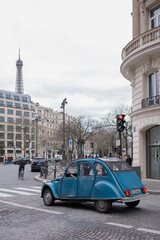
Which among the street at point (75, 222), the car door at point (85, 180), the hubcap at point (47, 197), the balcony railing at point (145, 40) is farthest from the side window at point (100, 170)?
the balcony railing at point (145, 40)

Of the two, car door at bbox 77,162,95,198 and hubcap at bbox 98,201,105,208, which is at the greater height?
car door at bbox 77,162,95,198

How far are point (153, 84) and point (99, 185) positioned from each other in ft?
41.5

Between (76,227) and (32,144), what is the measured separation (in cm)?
11314

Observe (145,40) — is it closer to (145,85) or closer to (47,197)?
(145,85)

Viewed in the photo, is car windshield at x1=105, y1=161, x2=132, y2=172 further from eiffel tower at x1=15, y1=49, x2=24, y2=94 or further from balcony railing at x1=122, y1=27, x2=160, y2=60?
eiffel tower at x1=15, y1=49, x2=24, y2=94

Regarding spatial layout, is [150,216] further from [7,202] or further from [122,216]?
[7,202]

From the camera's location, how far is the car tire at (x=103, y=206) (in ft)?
28.9

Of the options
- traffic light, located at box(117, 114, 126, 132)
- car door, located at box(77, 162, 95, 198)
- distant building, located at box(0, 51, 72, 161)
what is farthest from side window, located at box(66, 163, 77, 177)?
distant building, located at box(0, 51, 72, 161)

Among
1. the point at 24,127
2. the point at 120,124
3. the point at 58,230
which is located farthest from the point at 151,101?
the point at 24,127

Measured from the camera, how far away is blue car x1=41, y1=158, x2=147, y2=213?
28.7 feet

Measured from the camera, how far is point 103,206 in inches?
352

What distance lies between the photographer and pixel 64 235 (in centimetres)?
661

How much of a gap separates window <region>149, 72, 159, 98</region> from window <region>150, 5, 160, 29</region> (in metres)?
3.32

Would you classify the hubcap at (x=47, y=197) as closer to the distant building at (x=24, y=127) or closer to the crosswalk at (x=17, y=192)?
the crosswalk at (x=17, y=192)
